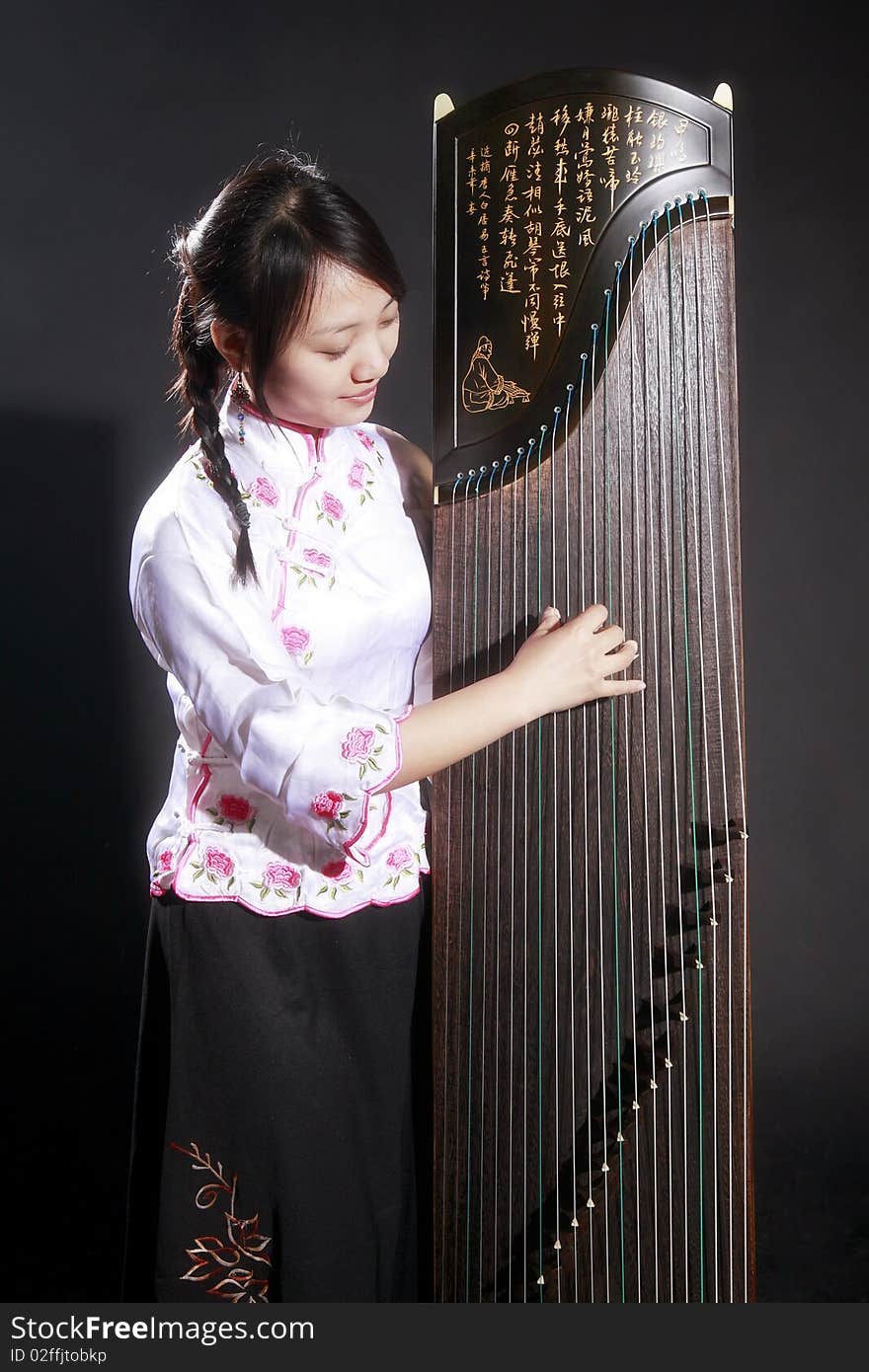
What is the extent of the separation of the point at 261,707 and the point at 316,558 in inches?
7.7

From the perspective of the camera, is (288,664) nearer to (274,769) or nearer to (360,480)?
(274,769)

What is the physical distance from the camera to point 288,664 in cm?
121

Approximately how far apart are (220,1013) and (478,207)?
89cm

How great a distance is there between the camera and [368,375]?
4.07 ft

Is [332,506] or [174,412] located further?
[174,412]

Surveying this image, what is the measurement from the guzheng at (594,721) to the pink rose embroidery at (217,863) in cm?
23

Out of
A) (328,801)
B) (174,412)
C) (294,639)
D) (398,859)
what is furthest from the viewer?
(174,412)

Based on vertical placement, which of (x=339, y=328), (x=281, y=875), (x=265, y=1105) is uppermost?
(x=339, y=328)

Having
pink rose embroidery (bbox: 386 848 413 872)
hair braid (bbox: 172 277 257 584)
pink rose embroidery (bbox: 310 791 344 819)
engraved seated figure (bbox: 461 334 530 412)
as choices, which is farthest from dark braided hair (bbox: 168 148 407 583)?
pink rose embroidery (bbox: 386 848 413 872)

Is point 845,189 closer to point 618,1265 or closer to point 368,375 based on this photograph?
point 368,375

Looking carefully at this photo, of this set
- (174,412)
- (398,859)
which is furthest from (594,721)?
(174,412)

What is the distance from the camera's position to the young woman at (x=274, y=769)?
1.18 m

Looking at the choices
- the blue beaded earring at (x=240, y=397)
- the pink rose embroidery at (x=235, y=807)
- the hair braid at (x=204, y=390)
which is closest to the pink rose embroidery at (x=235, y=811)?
the pink rose embroidery at (x=235, y=807)

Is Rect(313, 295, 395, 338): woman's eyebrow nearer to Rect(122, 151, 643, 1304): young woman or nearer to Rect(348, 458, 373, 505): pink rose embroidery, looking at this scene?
Rect(122, 151, 643, 1304): young woman
